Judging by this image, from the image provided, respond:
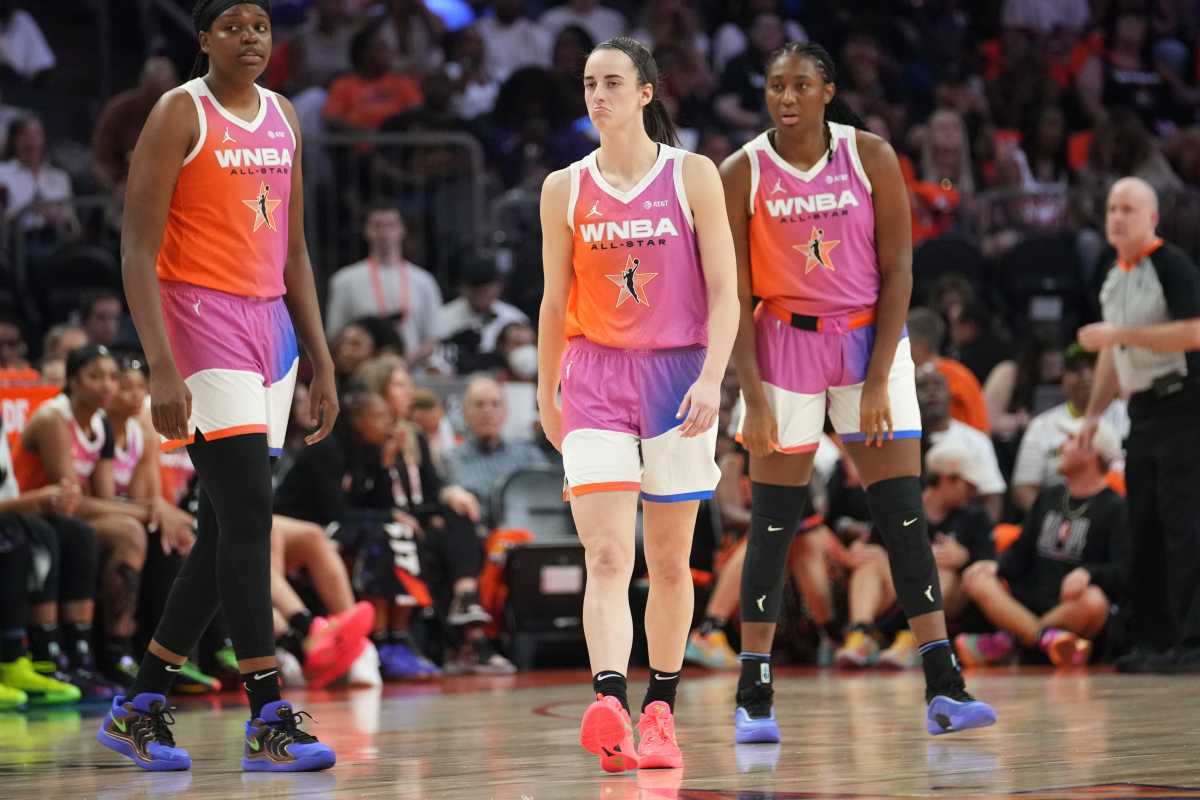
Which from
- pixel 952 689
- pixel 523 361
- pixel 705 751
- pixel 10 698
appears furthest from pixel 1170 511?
pixel 10 698

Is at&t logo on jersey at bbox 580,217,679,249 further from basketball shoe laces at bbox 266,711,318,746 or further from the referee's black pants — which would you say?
the referee's black pants

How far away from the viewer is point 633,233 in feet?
15.5

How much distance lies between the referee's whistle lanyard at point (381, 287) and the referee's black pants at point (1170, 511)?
4.67 metres

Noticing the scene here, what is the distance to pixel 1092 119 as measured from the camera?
47.5 ft

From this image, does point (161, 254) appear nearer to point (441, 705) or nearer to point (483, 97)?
point (441, 705)

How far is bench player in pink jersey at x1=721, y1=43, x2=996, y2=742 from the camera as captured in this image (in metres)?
5.41

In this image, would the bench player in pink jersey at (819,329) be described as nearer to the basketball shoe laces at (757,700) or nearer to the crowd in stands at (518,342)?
the basketball shoe laces at (757,700)

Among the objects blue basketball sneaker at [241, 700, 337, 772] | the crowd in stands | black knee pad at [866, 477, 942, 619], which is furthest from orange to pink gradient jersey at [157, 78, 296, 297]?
the crowd in stands

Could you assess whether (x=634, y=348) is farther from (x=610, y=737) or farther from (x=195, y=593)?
(x=195, y=593)

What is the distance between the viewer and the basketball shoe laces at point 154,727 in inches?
189

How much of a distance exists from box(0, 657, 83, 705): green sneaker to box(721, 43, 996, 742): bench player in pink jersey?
3411 millimetres

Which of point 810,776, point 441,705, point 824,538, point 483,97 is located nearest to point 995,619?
point 824,538

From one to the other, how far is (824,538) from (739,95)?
A: 552 centimetres

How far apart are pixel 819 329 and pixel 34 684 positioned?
3.89 metres
